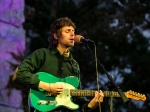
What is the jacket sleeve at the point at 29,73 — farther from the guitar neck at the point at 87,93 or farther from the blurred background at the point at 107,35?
the blurred background at the point at 107,35

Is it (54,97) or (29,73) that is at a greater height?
(29,73)

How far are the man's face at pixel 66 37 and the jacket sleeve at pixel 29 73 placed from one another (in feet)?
1.15

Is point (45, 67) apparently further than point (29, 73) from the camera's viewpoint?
Yes

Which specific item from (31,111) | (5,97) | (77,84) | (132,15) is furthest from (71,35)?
(132,15)

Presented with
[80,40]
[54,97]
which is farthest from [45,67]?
[80,40]

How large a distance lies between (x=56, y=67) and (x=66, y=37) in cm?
36

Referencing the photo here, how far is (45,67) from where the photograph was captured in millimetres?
4742

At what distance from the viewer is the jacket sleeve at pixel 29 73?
15.0ft

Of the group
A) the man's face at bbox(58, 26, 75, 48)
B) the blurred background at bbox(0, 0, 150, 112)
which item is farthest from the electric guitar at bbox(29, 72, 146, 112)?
the blurred background at bbox(0, 0, 150, 112)

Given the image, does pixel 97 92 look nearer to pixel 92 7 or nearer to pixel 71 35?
pixel 71 35

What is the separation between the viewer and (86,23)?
15969 millimetres

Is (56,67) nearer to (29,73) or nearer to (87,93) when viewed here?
(29,73)

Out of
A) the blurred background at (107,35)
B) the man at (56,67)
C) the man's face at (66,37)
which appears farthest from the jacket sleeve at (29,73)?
the blurred background at (107,35)

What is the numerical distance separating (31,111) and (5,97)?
24.1ft
